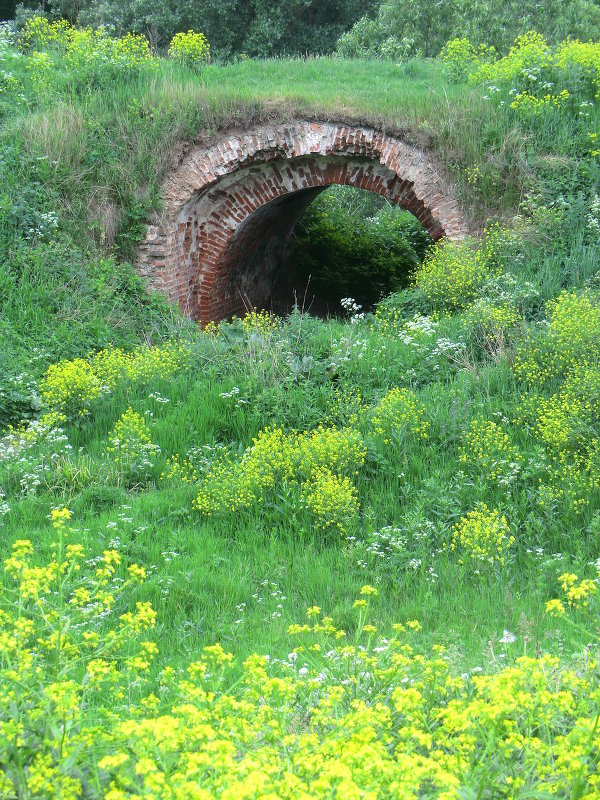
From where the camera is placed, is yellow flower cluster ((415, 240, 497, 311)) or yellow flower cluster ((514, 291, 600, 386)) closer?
yellow flower cluster ((514, 291, 600, 386))

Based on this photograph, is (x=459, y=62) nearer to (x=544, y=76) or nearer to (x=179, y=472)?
(x=544, y=76)

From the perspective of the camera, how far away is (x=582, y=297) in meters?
7.34

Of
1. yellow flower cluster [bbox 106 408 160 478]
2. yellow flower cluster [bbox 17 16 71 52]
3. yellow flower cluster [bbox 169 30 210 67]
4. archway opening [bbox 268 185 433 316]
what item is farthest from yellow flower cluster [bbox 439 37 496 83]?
yellow flower cluster [bbox 106 408 160 478]

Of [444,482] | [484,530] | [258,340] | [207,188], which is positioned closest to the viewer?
[484,530]

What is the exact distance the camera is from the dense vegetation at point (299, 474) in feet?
7.91

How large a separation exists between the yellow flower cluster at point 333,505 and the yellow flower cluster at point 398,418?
739 millimetres

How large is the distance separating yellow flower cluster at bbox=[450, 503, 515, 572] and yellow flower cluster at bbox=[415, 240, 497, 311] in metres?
3.60

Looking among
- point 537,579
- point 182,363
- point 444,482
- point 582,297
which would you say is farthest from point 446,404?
point 182,363

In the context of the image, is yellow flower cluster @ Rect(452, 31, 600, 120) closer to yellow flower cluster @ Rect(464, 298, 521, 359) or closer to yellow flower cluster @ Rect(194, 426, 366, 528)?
yellow flower cluster @ Rect(464, 298, 521, 359)

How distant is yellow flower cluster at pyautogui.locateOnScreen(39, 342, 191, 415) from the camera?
302 inches

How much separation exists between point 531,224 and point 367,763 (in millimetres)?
7926

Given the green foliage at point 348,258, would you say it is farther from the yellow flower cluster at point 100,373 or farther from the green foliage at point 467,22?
the green foliage at point 467,22

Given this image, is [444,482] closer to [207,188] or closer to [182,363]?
[182,363]

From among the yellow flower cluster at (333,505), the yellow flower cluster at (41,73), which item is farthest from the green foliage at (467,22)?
the yellow flower cluster at (333,505)
